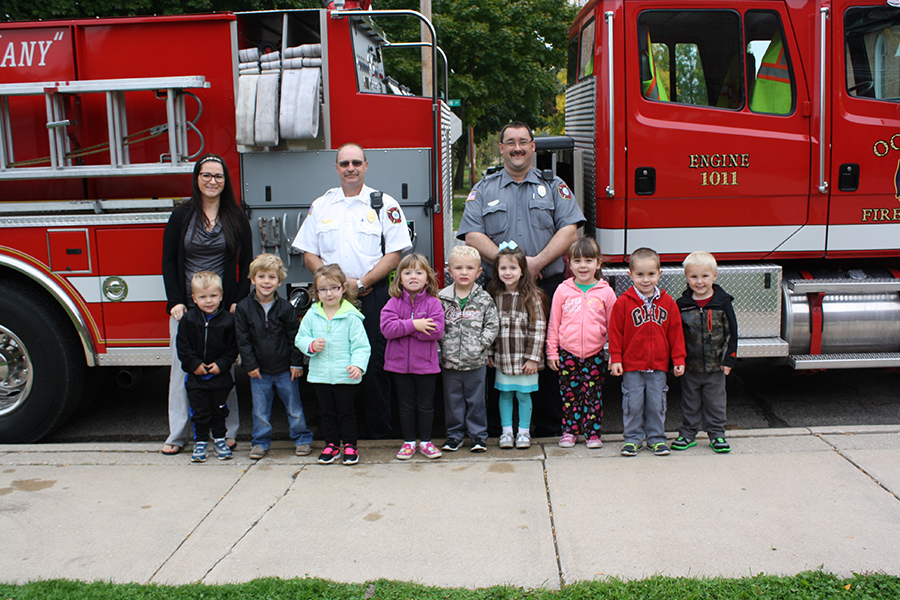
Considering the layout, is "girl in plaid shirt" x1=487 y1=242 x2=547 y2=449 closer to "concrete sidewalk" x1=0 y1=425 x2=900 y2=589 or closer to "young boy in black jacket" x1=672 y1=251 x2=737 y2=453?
"concrete sidewalk" x1=0 y1=425 x2=900 y2=589

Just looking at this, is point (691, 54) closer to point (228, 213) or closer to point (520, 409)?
point (520, 409)

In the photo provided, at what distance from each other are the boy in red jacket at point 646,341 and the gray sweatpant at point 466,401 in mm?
795

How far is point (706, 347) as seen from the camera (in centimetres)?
455

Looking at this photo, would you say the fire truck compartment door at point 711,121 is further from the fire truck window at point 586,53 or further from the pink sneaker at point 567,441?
the pink sneaker at point 567,441

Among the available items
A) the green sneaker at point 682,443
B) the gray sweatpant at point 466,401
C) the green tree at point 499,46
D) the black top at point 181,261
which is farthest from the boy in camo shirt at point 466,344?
the green tree at point 499,46

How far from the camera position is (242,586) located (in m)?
3.17

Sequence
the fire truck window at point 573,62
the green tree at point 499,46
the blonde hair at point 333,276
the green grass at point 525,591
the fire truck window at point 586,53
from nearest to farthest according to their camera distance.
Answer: the green grass at point 525,591, the blonde hair at point 333,276, the fire truck window at point 586,53, the fire truck window at point 573,62, the green tree at point 499,46

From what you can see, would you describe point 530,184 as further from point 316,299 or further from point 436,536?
point 436,536

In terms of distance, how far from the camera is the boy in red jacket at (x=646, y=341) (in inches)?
177

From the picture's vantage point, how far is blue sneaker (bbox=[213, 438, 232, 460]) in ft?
15.6

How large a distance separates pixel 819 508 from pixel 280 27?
4.20 m

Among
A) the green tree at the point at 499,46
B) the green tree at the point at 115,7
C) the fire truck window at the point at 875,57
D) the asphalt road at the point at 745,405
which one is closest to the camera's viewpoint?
the fire truck window at the point at 875,57

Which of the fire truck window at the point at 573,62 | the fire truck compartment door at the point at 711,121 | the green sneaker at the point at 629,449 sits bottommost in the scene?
the green sneaker at the point at 629,449

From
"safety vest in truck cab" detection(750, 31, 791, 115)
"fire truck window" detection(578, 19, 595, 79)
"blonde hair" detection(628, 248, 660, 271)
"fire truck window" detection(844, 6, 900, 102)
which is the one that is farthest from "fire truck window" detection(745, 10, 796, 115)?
"blonde hair" detection(628, 248, 660, 271)
